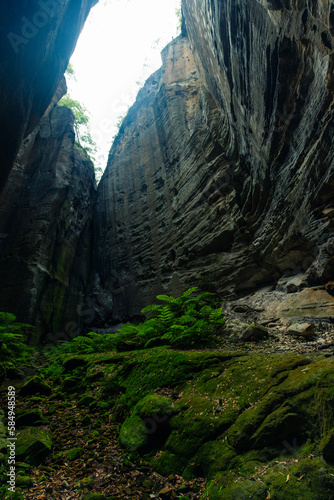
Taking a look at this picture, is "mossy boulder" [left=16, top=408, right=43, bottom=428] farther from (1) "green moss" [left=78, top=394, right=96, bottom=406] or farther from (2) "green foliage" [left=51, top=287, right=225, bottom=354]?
(2) "green foliage" [left=51, top=287, right=225, bottom=354]

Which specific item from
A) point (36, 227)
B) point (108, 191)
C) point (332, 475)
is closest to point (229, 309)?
point (332, 475)

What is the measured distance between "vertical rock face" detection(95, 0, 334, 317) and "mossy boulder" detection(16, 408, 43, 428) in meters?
6.98

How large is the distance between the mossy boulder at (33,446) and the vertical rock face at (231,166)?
685 centimetres

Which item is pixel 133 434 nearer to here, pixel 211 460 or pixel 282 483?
pixel 211 460


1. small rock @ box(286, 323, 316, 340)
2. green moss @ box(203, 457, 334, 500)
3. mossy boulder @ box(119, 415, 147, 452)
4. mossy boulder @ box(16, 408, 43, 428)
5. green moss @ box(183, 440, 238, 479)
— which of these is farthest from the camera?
small rock @ box(286, 323, 316, 340)

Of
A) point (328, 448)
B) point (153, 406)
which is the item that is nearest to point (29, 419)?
point (153, 406)

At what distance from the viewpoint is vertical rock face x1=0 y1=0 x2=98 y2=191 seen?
18.6ft

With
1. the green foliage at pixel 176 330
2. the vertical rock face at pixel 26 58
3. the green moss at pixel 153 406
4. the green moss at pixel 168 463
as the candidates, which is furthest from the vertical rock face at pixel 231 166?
the green moss at pixel 168 463

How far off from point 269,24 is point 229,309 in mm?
8230

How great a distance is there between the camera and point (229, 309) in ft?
29.4

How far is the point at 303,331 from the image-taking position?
215 inches

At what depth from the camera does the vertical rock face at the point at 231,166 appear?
6633 millimetres

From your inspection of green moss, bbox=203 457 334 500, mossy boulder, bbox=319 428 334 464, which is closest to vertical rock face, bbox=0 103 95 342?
green moss, bbox=203 457 334 500

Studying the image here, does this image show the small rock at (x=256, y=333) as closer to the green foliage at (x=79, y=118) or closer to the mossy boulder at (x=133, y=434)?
the mossy boulder at (x=133, y=434)
